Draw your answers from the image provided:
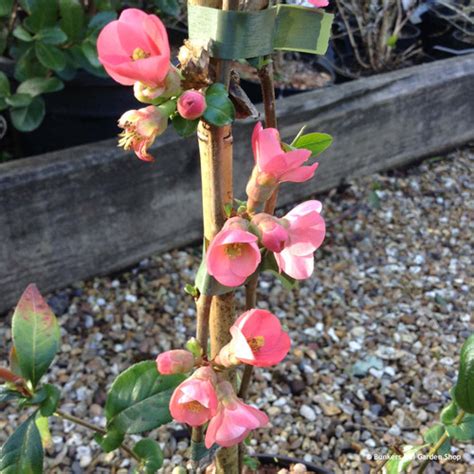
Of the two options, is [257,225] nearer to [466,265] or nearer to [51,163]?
[51,163]

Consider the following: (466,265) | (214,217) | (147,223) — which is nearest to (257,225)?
(214,217)

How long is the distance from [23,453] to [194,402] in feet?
0.96

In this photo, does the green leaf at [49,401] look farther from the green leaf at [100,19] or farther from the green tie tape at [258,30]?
the green leaf at [100,19]

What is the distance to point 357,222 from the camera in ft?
7.43

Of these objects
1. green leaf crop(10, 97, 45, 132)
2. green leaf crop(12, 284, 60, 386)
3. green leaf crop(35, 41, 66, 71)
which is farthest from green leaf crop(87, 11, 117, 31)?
green leaf crop(12, 284, 60, 386)

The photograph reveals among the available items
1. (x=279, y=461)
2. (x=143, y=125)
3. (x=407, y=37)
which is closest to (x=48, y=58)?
(x=279, y=461)

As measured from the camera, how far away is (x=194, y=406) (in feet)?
2.06

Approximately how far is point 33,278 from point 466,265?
1337 mm

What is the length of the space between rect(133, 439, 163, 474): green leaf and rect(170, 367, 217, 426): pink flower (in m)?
0.33

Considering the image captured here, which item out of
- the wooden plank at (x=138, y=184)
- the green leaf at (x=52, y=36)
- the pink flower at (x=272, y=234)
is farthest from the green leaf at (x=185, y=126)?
the green leaf at (x=52, y=36)

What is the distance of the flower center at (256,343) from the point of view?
24.0 inches

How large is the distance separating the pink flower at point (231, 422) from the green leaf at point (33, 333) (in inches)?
11.1

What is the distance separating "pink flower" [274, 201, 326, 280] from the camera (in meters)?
0.61

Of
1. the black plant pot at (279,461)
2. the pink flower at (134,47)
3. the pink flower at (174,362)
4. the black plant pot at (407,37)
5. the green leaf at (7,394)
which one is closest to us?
the pink flower at (134,47)
